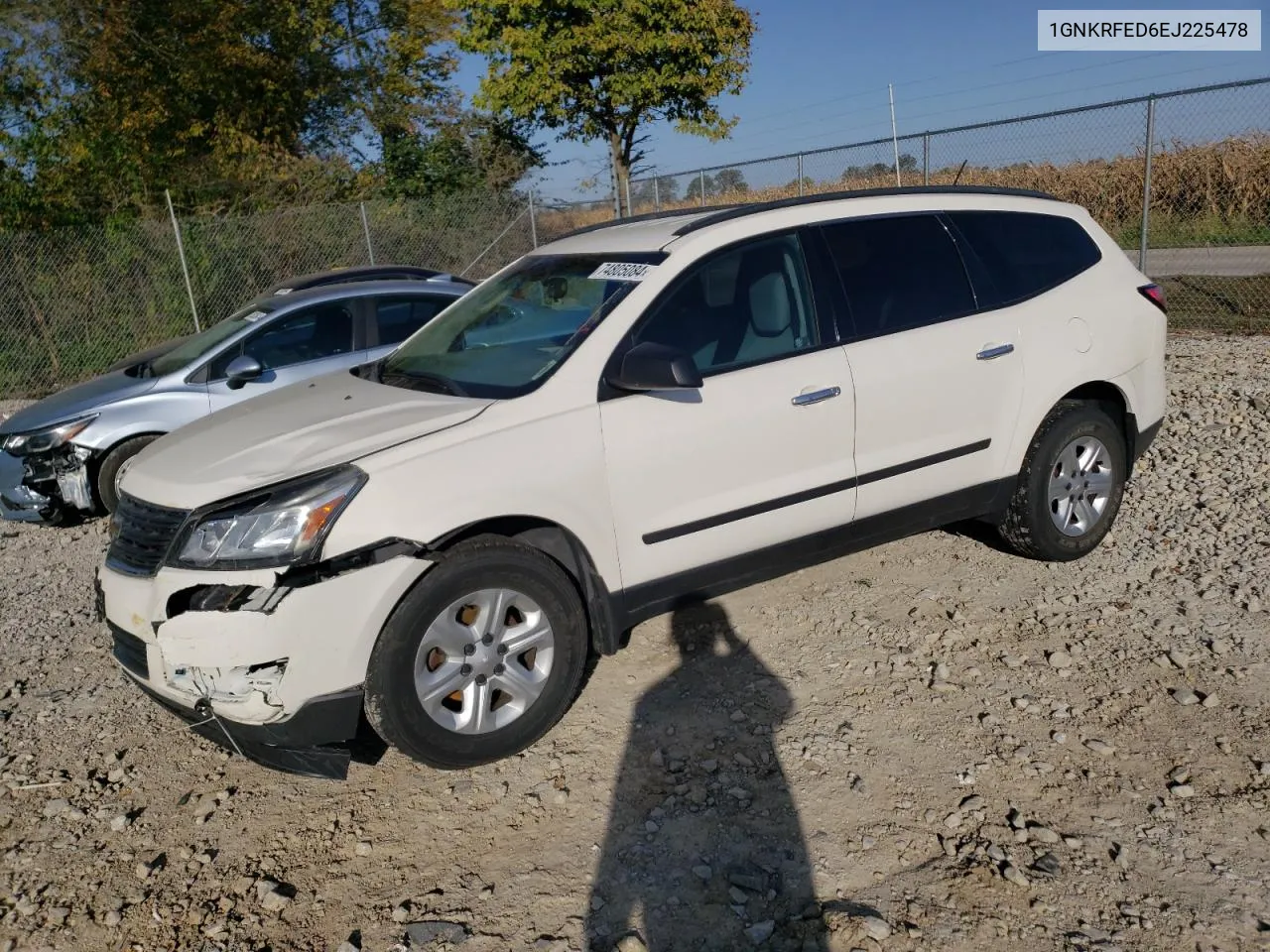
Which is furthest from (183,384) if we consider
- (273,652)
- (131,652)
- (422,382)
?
(273,652)

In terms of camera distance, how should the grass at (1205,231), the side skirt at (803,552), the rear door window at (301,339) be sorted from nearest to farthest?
the side skirt at (803,552), the rear door window at (301,339), the grass at (1205,231)

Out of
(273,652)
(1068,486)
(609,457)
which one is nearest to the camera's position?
(273,652)

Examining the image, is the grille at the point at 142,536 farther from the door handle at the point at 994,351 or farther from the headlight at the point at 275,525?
the door handle at the point at 994,351

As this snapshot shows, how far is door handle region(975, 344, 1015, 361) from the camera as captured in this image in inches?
177

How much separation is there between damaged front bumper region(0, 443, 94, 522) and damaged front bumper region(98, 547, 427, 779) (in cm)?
424

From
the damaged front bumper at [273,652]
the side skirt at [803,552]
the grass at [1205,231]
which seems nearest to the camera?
the damaged front bumper at [273,652]

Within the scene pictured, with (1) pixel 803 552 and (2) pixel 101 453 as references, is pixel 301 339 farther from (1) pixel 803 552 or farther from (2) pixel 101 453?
(1) pixel 803 552

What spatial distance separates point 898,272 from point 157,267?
12.5 meters

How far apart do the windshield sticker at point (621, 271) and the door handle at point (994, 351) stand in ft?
5.13

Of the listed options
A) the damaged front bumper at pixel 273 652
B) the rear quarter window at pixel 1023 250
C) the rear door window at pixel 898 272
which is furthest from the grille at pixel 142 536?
the rear quarter window at pixel 1023 250

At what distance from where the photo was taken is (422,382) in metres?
4.13

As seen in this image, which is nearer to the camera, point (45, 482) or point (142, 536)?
point (142, 536)

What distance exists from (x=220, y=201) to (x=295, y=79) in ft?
16.0

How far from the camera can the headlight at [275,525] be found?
127 inches
